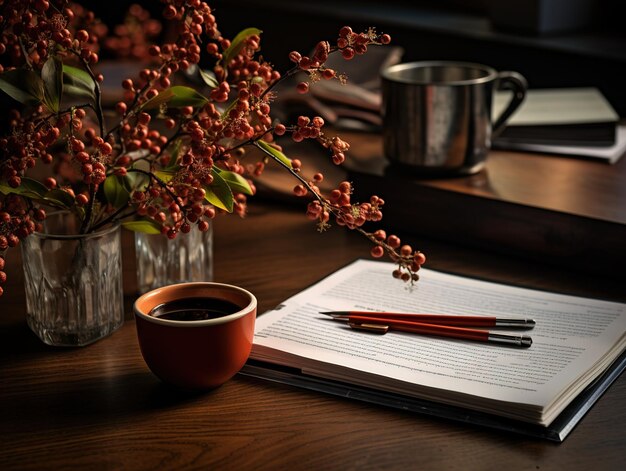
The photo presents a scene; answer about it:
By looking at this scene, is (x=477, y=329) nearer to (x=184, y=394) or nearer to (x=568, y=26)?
(x=184, y=394)

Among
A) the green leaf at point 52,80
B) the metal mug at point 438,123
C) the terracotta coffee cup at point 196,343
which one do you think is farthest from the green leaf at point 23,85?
the metal mug at point 438,123

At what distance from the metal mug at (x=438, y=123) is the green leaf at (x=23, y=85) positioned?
589 millimetres

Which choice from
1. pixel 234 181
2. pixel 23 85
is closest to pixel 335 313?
pixel 234 181

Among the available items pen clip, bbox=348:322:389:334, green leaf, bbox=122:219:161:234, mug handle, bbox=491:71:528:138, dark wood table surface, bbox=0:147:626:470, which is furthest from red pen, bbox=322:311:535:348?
mug handle, bbox=491:71:528:138

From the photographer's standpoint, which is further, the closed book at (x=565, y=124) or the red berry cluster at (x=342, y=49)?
the closed book at (x=565, y=124)

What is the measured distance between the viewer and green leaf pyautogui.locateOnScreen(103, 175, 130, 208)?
95cm

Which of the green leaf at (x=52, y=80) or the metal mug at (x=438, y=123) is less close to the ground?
the green leaf at (x=52, y=80)

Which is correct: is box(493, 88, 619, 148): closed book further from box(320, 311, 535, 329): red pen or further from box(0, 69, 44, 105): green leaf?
box(0, 69, 44, 105): green leaf

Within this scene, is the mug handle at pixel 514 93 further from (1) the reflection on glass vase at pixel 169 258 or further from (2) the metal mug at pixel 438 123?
(1) the reflection on glass vase at pixel 169 258

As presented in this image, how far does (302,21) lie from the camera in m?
2.20

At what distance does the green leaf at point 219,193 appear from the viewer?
0.86 m

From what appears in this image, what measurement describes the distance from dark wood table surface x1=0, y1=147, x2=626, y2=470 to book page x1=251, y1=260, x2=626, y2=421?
0.03 m

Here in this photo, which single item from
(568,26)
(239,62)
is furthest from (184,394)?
(568,26)

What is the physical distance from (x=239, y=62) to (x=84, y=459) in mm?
456
